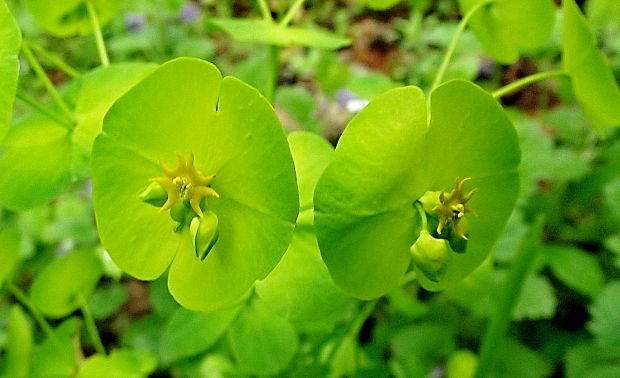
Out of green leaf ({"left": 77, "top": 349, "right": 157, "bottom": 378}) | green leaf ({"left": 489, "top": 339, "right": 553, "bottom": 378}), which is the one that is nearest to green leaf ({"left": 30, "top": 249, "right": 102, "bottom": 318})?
green leaf ({"left": 77, "top": 349, "right": 157, "bottom": 378})

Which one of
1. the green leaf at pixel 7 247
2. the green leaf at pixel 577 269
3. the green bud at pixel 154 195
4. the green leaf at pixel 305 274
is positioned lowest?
the green leaf at pixel 577 269

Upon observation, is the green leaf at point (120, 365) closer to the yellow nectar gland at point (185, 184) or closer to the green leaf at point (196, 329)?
the green leaf at point (196, 329)

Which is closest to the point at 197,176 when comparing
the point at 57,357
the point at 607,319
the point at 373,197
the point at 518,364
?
the point at 373,197

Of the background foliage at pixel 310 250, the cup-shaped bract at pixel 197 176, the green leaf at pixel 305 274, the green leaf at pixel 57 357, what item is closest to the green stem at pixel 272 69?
the background foliage at pixel 310 250

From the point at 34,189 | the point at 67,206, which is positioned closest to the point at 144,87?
the point at 34,189

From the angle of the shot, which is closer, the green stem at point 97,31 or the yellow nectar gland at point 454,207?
the yellow nectar gland at point 454,207

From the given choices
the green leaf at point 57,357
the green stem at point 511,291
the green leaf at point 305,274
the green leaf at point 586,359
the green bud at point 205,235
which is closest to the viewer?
the green bud at point 205,235

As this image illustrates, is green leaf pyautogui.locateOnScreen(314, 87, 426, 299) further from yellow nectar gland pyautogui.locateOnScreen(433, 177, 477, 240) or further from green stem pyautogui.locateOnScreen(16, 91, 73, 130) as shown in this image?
green stem pyautogui.locateOnScreen(16, 91, 73, 130)
